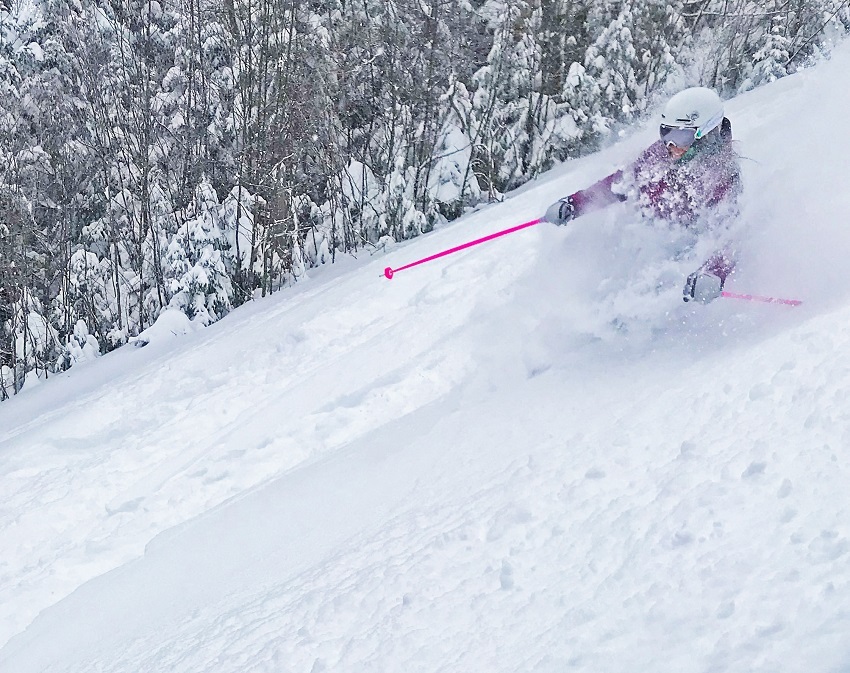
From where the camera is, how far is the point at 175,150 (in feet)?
46.6

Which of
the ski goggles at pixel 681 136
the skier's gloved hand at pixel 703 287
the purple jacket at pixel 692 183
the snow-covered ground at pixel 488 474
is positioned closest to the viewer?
the snow-covered ground at pixel 488 474

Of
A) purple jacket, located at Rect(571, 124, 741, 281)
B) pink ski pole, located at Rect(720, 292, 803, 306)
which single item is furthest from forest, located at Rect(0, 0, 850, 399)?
pink ski pole, located at Rect(720, 292, 803, 306)

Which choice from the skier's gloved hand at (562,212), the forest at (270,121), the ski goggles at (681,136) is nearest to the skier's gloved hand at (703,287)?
the ski goggles at (681,136)

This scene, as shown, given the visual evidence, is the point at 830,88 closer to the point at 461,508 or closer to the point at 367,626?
the point at 461,508

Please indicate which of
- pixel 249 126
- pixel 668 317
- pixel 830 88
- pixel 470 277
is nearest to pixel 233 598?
pixel 668 317

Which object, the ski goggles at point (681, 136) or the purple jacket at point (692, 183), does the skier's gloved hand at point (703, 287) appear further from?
the ski goggles at point (681, 136)

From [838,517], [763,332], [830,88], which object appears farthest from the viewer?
[830,88]

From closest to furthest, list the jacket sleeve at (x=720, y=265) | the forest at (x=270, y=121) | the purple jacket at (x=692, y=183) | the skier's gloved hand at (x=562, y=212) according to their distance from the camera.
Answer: the jacket sleeve at (x=720, y=265), the purple jacket at (x=692, y=183), the skier's gloved hand at (x=562, y=212), the forest at (x=270, y=121)

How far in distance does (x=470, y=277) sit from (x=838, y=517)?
5279mm

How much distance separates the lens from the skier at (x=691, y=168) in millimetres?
5434

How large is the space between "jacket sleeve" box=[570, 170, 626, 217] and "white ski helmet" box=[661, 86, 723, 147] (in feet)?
1.98

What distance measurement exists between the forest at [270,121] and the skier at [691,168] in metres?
7.52

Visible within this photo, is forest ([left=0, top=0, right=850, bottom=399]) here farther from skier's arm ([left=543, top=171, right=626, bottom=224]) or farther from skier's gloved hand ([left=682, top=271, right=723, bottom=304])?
skier's gloved hand ([left=682, top=271, right=723, bottom=304])

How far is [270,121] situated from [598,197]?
9.06 m
